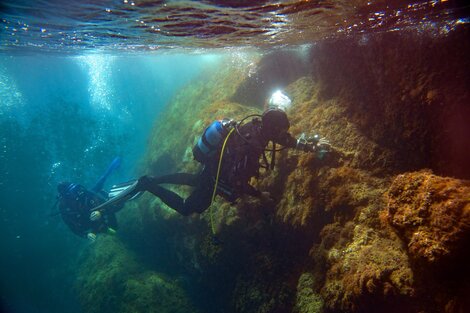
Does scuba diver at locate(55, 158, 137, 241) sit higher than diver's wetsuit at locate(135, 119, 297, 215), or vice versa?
diver's wetsuit at locate(135, 119, 297, 215)

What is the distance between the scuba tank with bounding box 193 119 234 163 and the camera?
18.2 ft

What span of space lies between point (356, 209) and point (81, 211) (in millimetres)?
10134

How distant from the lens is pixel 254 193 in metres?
5.78

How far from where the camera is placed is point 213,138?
18.5ft

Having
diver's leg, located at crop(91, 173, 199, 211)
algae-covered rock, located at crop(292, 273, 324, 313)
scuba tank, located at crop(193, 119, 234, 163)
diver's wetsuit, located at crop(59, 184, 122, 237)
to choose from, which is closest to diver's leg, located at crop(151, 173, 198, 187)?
diver's leg, located at crop(91, 173, 199, 211)

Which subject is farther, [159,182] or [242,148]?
[159,182]

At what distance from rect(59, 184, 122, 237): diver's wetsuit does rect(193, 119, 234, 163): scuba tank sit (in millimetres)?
6132

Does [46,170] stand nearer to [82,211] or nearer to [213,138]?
[82,211]

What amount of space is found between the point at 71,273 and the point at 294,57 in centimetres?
1880

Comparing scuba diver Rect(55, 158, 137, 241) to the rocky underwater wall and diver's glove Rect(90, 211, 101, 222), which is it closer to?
diver's glove Rect(90, 211, 101, 222)

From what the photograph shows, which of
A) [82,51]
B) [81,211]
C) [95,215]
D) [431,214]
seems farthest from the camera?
[82,51]

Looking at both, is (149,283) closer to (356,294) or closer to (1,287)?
(356,294)

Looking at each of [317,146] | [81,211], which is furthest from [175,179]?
[81,211]

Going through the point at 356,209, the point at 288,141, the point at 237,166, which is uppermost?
the point at 288,141
